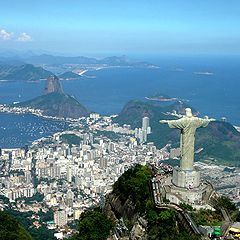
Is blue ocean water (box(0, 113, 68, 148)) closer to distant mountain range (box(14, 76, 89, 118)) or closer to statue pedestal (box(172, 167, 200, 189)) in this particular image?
distant mountain range (box(14, 76, 89, 118))

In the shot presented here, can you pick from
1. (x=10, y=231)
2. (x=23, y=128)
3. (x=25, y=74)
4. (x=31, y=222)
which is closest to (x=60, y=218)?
(x=31, y=222)

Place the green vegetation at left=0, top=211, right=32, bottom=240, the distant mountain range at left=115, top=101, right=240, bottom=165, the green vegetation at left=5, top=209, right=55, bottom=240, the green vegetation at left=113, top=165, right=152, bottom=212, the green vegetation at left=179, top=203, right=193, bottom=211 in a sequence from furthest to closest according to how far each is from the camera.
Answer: the distant mountain range at left=115, top=101, right=240, bottom=165
the green vegetation at left=5, top=209, right=55, bottom=240
the green vegetation at left=0, top=211, right=32, bottom=240
the green vegetation at left=113, top=165, right=152, bottom=212
the green vegetation at left=179, top=203, right=193, bottom=211

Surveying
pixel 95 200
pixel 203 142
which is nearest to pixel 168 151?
pixel 203 142

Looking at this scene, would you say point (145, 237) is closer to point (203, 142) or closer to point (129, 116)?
point (203, 142)

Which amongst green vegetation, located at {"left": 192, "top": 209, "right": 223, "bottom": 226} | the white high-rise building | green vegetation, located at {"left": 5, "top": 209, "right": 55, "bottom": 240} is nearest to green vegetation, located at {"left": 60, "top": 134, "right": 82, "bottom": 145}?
green vegetation, located at {"left": 5, "top": 209, "right": 55, "bottom": 240}

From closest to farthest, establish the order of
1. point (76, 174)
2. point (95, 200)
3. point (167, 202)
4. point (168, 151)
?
point (167, 202)
point (95, 200)
point (76, 174)
point (168, 151)

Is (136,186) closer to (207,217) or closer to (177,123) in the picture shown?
(177,123)
